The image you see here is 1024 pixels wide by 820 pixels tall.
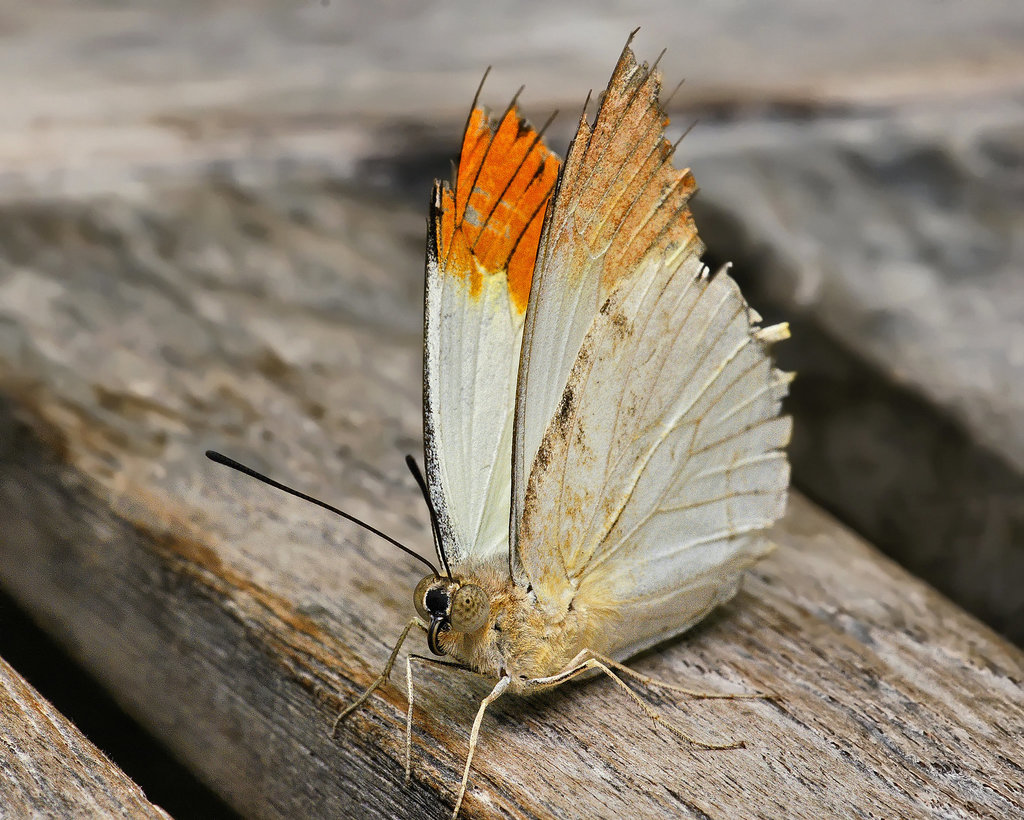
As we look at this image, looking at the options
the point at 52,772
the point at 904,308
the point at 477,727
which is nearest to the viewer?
the point at 52,772

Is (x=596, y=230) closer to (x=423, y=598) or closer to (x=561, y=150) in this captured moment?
(x=423, y=598)

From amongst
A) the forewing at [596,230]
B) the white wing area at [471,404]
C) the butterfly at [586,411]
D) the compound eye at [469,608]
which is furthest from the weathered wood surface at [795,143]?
the compound eye at [469,608]

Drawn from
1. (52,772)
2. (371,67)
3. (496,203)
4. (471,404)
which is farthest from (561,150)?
(52,772)

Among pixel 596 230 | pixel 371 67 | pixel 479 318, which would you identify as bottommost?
pixel 479 318

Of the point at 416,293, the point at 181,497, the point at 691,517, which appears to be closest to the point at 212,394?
the point at 181,497

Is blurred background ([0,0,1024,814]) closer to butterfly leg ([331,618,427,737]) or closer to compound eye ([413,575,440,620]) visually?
butterfly leg ([331,618,427,737])

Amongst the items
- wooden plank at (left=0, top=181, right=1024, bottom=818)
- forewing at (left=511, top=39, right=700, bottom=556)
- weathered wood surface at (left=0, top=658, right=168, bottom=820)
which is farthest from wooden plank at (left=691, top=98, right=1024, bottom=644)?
Answer: weathered wood surface at (left=0, top=658, right=168, bottom=820)

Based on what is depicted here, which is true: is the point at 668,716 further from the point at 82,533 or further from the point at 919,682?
the point at 82,533

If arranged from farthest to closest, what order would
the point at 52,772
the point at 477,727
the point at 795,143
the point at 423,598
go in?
the point at 795,143, the point at 423,598, the point at 477,727, the point at 52,772

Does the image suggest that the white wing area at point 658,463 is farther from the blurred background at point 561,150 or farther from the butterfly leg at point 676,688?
the blurred background at point 561,150
